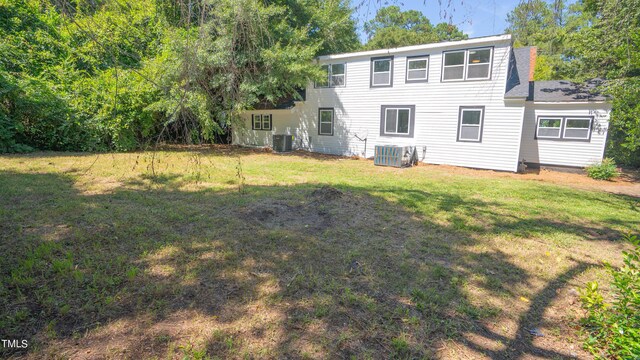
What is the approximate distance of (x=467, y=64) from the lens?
11.6 metres

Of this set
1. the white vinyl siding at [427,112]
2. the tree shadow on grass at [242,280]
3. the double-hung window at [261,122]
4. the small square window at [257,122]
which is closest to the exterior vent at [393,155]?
the white vinyl siding at [427,112]

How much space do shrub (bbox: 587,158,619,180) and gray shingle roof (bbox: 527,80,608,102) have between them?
2452 mm

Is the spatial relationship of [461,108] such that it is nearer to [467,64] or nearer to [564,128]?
[467,64]

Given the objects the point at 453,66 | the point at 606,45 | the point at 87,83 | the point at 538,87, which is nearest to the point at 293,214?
the point at 453,66

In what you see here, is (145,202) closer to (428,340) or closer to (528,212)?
(428,340)

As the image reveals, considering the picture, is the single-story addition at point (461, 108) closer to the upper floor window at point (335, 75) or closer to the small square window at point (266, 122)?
the upper floor window at point (335, 75)

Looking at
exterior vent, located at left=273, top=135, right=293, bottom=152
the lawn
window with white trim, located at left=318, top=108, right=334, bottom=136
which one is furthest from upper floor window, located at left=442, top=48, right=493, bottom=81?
exterior vent, located at left=273, top=135, right=293, bottom=152

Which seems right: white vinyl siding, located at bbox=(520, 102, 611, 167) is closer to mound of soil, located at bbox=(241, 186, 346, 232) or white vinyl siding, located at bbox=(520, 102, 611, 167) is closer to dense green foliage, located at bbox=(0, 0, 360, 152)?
dense green foliage, located at bbox=(0, 0, 360, 152)

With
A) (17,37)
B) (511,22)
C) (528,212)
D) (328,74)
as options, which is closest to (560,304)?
(511,22)

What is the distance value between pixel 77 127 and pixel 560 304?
1423 cm

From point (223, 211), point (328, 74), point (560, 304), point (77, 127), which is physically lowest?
point (560, 304)

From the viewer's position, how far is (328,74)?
15117 millimetres

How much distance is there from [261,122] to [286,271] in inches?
613

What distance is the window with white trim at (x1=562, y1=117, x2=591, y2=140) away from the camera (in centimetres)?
1190
